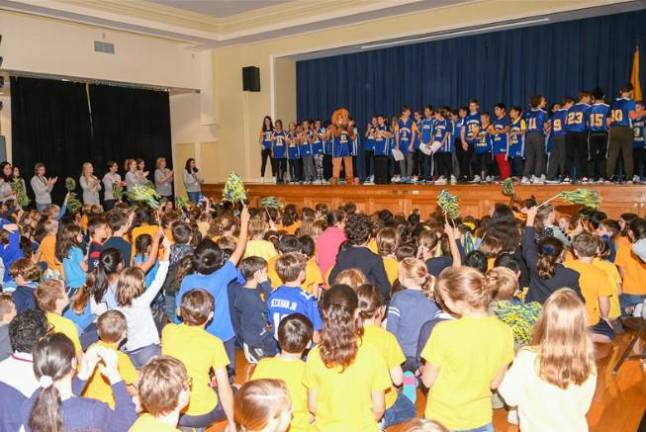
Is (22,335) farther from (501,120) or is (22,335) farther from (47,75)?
(47,75)

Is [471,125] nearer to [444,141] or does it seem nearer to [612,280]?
[444,141]

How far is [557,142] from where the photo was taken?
9820 millimetres

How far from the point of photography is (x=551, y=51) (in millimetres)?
11578

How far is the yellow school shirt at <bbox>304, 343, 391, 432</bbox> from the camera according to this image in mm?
2396

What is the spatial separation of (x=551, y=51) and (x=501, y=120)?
2.34m

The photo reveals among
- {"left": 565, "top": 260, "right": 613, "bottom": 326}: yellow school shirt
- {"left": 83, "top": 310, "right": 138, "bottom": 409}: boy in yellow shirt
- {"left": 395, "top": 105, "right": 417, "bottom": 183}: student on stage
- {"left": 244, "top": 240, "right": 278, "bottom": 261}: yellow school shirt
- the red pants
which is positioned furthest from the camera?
{"left": 395, "top": 105, "right": 417, "bottom": 183}: student on stage

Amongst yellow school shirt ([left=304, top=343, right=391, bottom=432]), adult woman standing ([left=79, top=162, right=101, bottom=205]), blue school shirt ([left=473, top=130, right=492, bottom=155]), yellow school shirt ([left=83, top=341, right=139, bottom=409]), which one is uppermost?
blue school shirt ([left=473, top=130, right=492, bottom=155])

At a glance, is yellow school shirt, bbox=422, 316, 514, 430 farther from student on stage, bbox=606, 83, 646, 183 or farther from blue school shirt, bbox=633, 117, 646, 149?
blue school shirt, bbox=633, 117, 646, 149

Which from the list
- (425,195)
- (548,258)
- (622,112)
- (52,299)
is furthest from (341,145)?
(52,299)

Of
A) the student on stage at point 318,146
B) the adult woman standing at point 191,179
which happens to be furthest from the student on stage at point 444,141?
the adult woman standing at point 191,179

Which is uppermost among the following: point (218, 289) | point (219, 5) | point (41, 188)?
point (219, 5)

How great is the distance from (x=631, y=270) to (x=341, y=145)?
26.4ft

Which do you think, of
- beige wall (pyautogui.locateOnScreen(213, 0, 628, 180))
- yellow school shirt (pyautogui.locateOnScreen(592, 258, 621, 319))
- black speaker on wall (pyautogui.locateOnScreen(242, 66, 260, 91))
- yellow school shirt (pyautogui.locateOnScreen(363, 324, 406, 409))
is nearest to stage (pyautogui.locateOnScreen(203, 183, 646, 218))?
beige wall (pyautogui.locateOnScreen(213, 0, 628, 180))

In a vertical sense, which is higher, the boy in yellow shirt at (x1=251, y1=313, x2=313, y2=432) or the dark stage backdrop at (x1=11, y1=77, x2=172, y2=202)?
the dark stage backdrop at (x1=11, y1=77, x2=172, y2=202)
